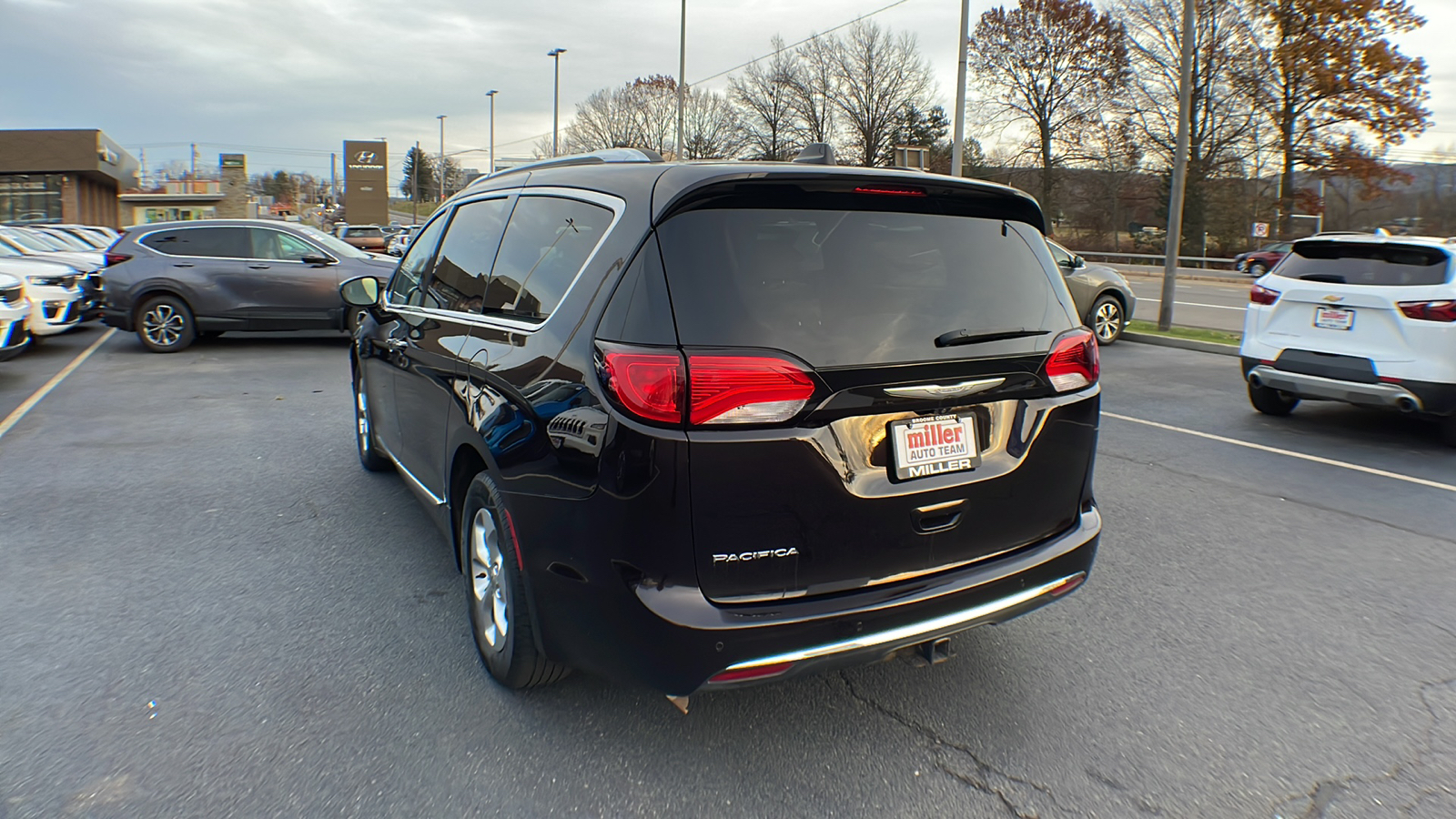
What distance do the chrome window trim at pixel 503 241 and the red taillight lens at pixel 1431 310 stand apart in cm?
664

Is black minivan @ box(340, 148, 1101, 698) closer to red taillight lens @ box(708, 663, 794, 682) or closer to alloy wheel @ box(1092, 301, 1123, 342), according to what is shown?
red taillight lens @ box(708, 663, 794, 682)

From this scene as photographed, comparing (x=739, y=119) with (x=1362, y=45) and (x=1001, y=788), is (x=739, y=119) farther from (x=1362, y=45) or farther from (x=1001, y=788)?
(x=1001, y=788)

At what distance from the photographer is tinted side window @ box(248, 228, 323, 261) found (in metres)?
12.8

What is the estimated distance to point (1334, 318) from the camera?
24.5 feet

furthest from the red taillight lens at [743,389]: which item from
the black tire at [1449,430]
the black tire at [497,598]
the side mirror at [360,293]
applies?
the black tire at [1449,430]

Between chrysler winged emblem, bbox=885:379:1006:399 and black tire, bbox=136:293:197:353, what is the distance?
40.9ft

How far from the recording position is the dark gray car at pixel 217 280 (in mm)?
12484

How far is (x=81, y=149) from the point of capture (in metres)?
45.2

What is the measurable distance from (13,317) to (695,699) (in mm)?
9742

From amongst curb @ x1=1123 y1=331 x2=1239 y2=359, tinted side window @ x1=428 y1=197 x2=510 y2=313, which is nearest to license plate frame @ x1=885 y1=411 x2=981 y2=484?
tinted side window @ x1=428 y1=197 x2=510 y2=313

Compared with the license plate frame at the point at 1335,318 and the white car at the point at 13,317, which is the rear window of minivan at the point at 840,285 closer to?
the license plate frame at the point at 1335,318

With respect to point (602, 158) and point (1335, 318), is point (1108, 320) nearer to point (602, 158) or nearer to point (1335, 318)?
point (1335, 318)

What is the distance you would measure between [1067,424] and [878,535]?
33.6 inches

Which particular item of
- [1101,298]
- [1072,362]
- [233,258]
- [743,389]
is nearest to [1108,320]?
[1101,298]
